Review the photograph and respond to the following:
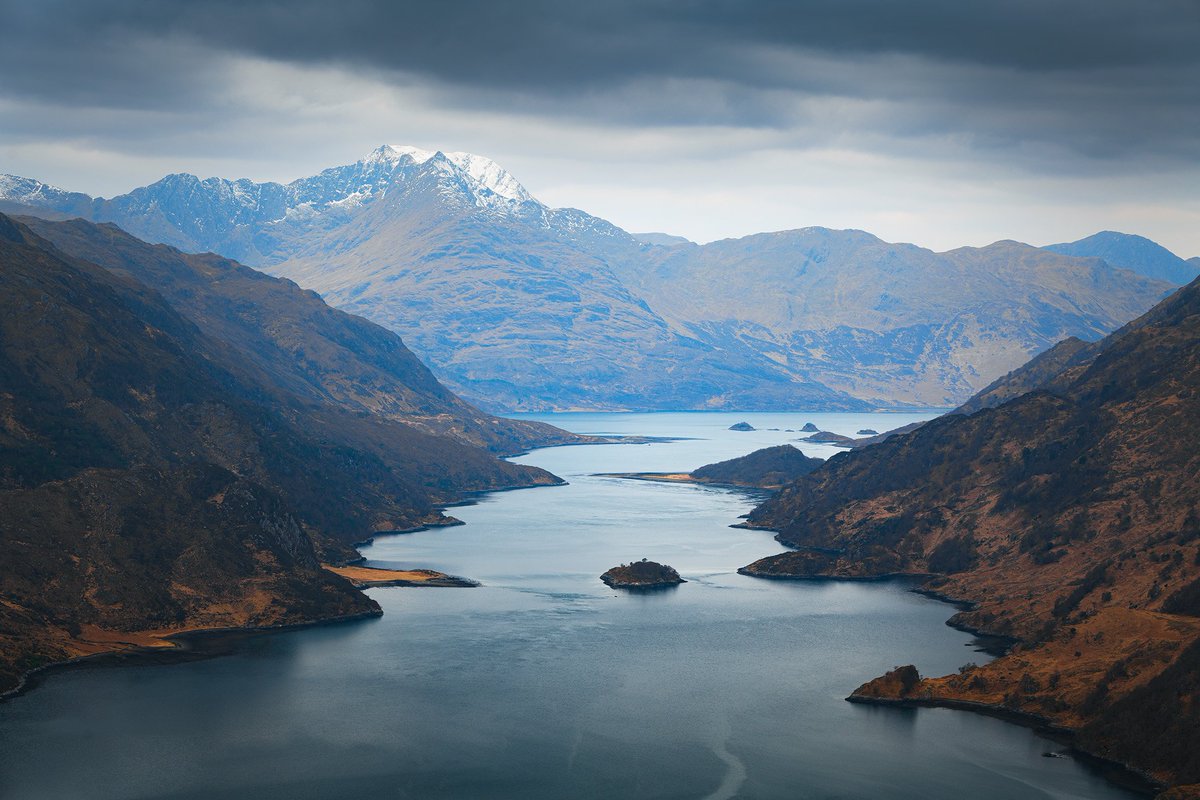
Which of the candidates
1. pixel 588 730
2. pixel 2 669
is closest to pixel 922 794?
pixel 588 730

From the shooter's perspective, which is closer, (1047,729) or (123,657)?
(1047,729)

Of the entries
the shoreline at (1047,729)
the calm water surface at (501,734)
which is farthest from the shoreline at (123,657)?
the shoreline at (1047,729)

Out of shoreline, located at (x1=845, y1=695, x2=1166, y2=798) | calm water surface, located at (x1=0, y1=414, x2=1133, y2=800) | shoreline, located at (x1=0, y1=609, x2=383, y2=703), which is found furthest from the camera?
shoreline, located at (x1=0, y1=609, x2=383, y2=703)

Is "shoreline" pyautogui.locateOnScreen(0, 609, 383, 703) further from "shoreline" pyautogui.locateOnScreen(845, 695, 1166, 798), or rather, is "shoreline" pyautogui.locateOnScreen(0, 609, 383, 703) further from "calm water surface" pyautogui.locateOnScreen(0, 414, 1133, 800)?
"shoreline" pyautogui.locateOnScreen(845, 695, 1166, 798)

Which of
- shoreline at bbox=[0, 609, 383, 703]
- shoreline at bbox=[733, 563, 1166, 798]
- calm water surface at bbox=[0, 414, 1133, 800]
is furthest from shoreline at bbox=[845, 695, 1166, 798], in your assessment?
shoreline at bbox=[0, 609, 383, 703]

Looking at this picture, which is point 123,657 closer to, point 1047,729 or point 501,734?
point 501,734

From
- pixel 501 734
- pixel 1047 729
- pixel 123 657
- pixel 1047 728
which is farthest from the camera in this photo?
pixel 123 657

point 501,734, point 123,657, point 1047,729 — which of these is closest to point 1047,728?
point 1047,729

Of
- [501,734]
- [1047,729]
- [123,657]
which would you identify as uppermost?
[1047,729]

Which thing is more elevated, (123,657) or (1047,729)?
(1047,729)

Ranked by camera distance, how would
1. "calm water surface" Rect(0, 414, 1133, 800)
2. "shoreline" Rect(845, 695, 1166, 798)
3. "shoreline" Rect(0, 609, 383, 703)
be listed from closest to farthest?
1. "calm water surface" Rect(0, 414, 1133, 800)
2. "shoreline" Rect(845, 695, 1166, 798)
3. "shoreline" Rect(0, 609, 383, 703)

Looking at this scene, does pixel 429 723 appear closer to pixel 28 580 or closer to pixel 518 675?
pixel 518 675
